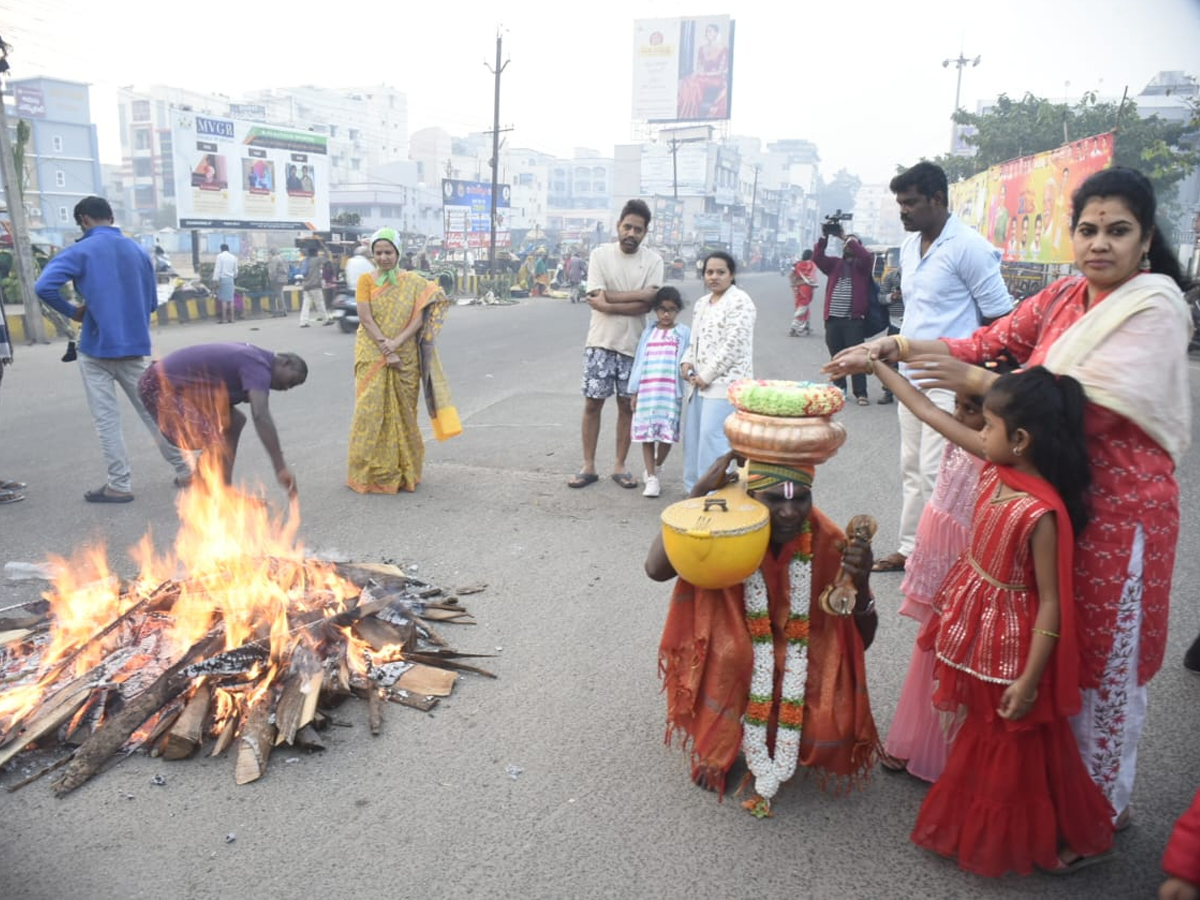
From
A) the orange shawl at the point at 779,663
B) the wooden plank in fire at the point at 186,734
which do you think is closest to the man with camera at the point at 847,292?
the orange shawl at the point at 779,663

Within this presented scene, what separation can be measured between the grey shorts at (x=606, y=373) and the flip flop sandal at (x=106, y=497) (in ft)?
10.7

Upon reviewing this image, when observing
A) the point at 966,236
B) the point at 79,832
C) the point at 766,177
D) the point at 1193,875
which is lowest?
the point at 79,832

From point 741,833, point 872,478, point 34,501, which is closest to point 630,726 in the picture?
point 741,833

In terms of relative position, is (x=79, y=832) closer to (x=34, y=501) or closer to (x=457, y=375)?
(x=34, y=501)

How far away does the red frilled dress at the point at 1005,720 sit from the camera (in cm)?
232

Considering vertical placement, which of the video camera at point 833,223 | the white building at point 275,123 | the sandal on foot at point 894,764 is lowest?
the sandal on foot at point 894,764

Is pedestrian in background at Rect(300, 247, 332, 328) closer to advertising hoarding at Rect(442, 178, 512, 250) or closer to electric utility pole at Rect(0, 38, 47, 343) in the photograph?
electric utility pole at Rect(0, 38, 47, 343)

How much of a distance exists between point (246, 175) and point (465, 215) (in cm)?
851

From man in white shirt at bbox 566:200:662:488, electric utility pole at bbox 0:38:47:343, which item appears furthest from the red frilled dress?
electric utility pole at bbox 0:38:47:343

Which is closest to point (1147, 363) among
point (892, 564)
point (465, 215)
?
point (892, 564)

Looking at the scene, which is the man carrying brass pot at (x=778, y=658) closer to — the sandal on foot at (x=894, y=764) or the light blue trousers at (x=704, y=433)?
the sandal on foot at (x=894, y=764)

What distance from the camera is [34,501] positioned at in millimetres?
5977

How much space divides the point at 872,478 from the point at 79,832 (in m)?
5.89

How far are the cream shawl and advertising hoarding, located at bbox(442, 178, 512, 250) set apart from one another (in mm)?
31584
